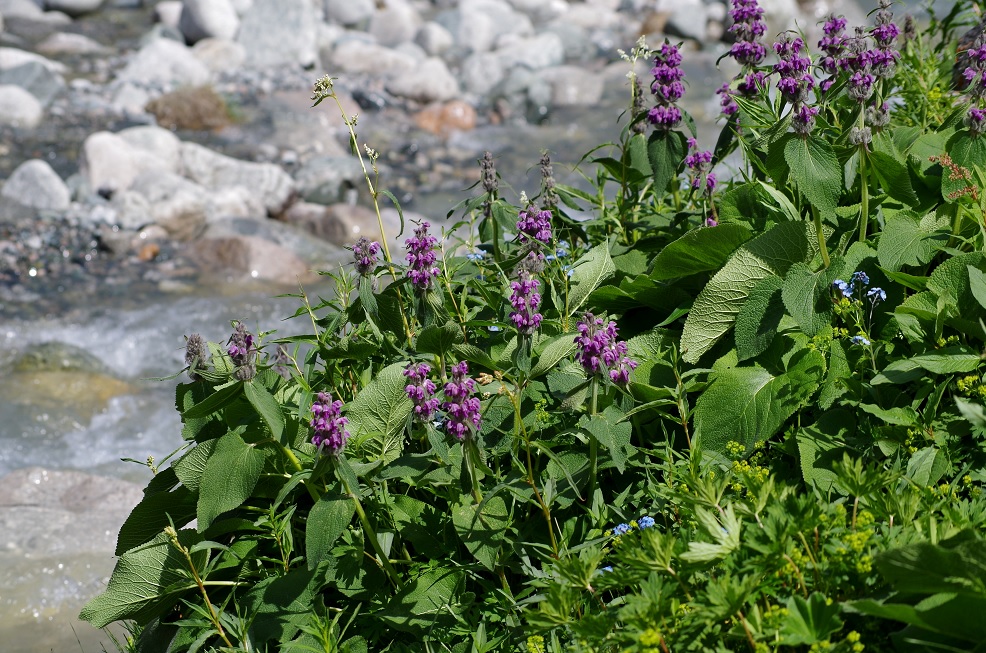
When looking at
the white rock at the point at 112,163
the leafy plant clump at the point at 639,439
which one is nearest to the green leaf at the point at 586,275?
the leafy plant clump at the point at 639,439

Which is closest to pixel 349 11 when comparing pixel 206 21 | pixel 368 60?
pixel 368 60

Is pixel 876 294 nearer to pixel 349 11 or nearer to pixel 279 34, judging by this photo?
pixel 279 34

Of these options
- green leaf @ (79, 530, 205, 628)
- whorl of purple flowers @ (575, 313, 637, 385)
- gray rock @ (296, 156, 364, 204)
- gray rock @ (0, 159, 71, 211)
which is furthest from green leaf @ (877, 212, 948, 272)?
gray rock @ (0, 159, 71, 211)

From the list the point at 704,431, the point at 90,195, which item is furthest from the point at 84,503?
the point at 90,195

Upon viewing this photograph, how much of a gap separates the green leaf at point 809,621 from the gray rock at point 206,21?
14.8 m

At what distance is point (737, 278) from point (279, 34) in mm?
13489

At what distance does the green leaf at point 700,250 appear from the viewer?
2.37 metres

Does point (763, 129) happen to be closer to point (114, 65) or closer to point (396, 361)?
point (396, 361)

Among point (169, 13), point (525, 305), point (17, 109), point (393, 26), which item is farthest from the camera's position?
point (393, 26)

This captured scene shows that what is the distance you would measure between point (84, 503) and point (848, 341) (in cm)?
369

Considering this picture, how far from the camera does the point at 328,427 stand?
1851mm

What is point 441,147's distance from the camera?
1171 centimetres

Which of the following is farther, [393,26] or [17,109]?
[393,26]

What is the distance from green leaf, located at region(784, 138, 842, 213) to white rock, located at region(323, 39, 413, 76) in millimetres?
12200
